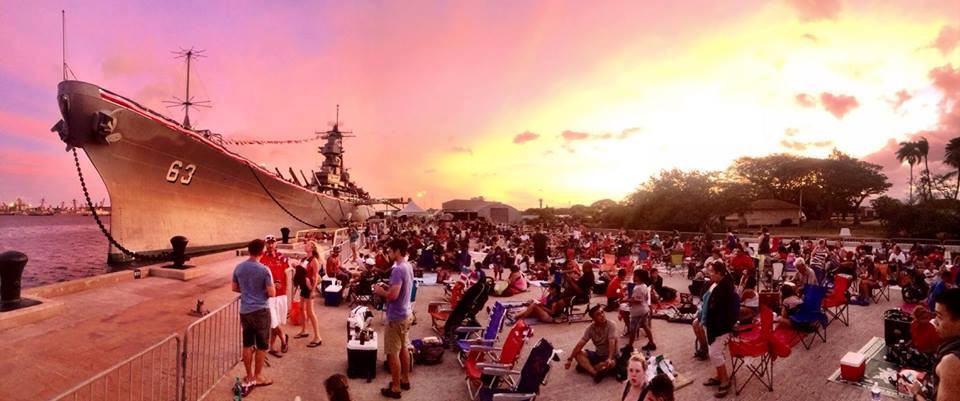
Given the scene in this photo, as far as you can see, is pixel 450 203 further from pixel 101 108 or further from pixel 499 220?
pixel 101 108

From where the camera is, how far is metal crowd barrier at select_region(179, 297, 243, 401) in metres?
5.25

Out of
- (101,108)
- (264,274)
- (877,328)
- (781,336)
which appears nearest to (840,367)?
(781,336)

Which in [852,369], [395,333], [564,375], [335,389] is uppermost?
[335,389]

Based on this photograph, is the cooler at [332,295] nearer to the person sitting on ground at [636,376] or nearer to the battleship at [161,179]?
the person sitting on ground at [636,376]

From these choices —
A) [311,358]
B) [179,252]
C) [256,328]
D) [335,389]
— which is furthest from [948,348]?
[179,252]

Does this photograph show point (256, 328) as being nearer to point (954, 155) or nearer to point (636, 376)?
point (636, 376)

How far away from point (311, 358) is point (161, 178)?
65.5ft

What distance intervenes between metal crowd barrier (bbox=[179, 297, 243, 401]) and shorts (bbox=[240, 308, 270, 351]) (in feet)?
1.39

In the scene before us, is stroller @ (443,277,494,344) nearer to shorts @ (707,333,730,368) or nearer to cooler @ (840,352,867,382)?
shorts @ (707,333,730,368)

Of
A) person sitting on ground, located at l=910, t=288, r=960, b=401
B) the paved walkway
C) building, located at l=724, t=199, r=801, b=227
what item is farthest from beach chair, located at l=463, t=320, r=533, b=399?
building, located at l=724, t=199, r=801, b=227

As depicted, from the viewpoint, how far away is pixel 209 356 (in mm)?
5824

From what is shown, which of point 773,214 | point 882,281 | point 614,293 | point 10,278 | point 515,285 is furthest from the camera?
point 773,214

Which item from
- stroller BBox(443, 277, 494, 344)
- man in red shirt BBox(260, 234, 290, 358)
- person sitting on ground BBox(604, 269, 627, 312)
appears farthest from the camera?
person sitting on ground BBox(604, 269, 627, 312)

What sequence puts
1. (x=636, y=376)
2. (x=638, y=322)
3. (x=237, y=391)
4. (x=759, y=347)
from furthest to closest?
1. (x=638, y=322)
2. (x=759, y=347)
3. (x=237, y=391)
4. (x=636, y=376)
